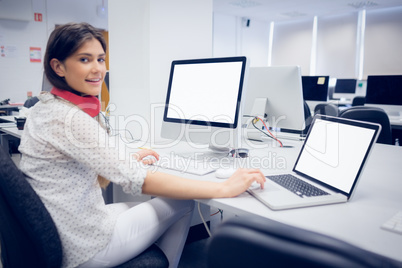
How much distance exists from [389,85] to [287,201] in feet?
11.8

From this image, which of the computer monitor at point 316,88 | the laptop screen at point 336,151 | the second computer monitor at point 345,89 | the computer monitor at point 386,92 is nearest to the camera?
the laptop screen at point 336,151

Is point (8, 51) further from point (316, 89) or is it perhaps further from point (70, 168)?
point (70, 168)

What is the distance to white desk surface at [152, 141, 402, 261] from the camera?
2.44 ft

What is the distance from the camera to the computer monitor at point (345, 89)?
22.6 feet

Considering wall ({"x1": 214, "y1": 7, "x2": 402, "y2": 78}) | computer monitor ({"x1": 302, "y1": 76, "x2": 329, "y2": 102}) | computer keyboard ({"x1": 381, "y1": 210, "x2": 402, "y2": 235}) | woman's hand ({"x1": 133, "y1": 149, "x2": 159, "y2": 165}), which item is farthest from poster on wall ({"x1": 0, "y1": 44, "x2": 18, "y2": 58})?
computer keyboard ({"x1": 381, "y1": 210, "x2": 402, "y2": 235})

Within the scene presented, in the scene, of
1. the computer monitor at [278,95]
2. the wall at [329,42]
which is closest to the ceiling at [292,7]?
the wall at [329,42]

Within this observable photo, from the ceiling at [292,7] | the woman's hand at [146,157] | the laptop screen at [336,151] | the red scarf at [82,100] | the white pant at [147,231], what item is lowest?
the white pant at [147,231]

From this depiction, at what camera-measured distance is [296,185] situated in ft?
3.63

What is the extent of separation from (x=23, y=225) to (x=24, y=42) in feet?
17.3

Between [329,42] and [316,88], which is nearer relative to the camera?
[316,88]

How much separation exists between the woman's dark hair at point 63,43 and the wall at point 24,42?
449 centimetres

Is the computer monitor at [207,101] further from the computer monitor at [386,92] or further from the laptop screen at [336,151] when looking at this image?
the computer monitor at [386,92]

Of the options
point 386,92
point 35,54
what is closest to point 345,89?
point 386,92

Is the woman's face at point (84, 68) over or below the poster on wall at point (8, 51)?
below
